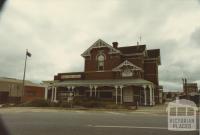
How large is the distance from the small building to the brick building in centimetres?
1406

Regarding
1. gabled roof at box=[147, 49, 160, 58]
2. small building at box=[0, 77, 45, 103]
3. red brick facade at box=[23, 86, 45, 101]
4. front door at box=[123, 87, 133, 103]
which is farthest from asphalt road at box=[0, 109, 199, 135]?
red brick facade at box=[23, 86, 45, 101]

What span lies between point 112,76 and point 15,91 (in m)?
31.4

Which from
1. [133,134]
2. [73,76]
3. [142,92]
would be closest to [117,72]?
[142,92]

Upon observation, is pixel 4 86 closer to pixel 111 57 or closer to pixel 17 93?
pixel 17 93

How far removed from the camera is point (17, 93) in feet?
188

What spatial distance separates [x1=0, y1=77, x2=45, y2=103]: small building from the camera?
50.1m

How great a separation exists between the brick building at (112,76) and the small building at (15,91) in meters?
14.1

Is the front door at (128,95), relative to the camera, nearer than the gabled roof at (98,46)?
Yes

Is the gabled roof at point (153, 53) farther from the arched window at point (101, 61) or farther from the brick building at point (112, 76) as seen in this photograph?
the arched window at point (101, 61)

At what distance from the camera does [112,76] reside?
35938 millimetres

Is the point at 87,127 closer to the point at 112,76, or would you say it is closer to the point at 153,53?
the point at 112,76

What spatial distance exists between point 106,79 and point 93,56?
4677 mm

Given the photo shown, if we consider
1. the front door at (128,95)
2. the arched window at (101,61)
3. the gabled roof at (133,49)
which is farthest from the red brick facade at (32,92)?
the front door at (128,95)

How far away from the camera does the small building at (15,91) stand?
5009cm
